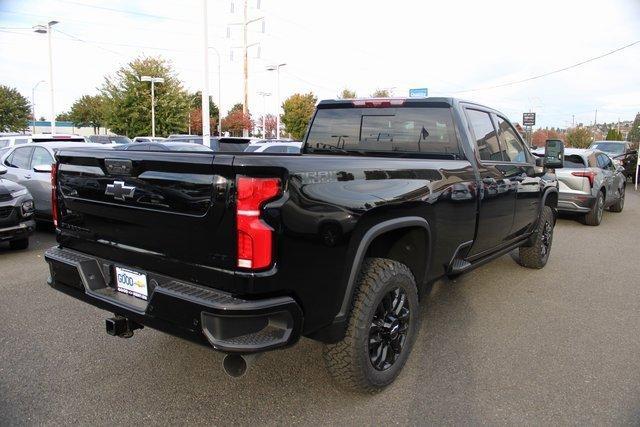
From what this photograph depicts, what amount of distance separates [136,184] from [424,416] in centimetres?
214

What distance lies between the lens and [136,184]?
2.77 m

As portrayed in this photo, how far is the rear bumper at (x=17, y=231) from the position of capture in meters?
6.74

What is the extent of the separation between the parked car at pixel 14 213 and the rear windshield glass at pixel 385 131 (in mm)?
4512

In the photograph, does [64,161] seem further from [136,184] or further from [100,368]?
[100,368]

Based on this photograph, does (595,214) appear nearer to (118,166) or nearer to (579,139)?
(118,166)

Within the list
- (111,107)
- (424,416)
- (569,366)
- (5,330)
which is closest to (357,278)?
(424,416)

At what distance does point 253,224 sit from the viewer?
237cm

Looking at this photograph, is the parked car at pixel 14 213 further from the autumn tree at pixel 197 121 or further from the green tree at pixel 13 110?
the green tree at pixel 13 110

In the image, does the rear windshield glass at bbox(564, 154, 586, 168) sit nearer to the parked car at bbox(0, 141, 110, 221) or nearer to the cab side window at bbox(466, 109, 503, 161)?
the cab side window at bbox(466, 109, 503, 161)

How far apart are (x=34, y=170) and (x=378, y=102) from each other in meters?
6.48

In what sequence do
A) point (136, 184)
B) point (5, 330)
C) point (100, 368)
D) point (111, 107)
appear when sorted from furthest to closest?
point (111, 107), point (5, 330), point (100, 368), point (136, 184)

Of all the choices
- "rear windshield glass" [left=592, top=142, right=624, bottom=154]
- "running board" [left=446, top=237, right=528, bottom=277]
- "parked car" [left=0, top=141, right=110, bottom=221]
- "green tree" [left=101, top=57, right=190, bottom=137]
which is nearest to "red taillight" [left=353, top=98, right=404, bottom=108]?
"running board" [left=446, top=237, right=528, bottom=277]

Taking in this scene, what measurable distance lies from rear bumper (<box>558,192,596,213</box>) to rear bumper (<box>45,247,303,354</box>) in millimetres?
8879

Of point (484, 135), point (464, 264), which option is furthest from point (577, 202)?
point (464, 264)
